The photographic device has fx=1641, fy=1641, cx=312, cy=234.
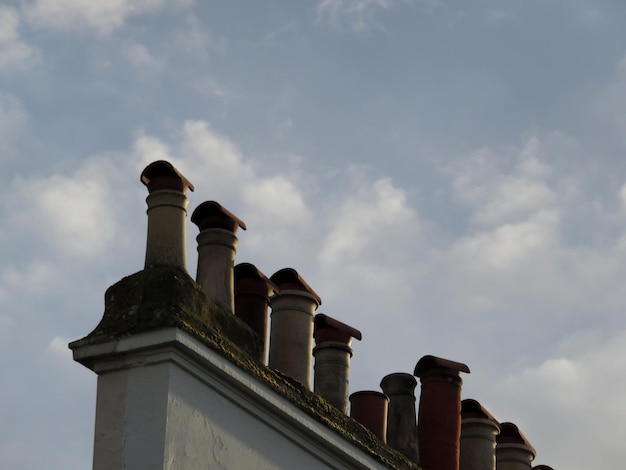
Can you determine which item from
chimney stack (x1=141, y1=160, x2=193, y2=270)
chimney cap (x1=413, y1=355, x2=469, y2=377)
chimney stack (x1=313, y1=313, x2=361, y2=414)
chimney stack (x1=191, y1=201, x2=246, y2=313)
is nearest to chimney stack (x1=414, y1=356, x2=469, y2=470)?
chimney cap (x1=413, y1=355, x2=469, y2=377)

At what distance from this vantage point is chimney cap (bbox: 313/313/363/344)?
1067cm

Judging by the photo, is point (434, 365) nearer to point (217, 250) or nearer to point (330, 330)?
point (330, 330)

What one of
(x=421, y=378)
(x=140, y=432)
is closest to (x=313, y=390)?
(x=421, y=378)

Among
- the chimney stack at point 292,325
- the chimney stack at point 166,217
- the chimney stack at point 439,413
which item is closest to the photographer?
the chimney stack at point 166,217

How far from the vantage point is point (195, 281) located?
954cm

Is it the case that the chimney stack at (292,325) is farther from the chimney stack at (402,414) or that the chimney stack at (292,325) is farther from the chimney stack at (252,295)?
the chimney stack at (402,414)

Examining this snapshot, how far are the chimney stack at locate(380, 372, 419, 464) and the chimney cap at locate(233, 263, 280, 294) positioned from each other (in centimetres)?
120

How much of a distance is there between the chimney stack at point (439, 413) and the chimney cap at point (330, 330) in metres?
0.76

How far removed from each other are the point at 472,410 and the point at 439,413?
54 cm

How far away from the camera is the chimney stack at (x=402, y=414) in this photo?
10.8 meters

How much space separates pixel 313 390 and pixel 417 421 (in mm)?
1044

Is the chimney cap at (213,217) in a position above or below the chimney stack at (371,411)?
above

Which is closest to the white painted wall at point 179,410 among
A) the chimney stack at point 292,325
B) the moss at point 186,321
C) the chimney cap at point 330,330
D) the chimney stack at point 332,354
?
the moss at point 186,321

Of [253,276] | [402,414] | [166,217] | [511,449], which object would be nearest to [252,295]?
[253,276]
